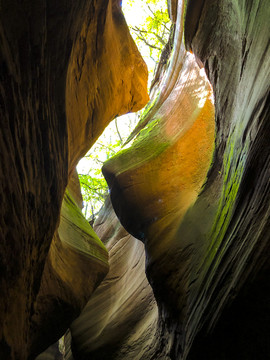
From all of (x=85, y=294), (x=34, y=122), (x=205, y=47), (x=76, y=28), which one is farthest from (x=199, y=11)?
(x=85, y=294)

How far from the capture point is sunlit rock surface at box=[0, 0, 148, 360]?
2961 millimetres

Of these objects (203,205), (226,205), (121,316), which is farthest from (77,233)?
(226,205)

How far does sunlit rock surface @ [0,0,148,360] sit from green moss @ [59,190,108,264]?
0.04m

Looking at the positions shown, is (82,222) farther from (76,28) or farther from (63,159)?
(76,28)

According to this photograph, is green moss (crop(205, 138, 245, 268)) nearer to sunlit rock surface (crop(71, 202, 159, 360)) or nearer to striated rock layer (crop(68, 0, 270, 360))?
striated rock layer (crop(68, 0, 270, 360))

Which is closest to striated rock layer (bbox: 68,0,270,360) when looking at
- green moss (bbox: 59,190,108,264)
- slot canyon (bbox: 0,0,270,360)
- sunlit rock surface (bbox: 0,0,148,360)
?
slot canyon (bbox: 0,0,270,360)

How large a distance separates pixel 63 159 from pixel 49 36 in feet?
4.73

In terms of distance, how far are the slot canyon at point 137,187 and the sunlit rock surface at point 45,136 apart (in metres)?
0.02

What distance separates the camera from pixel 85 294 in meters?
6.37

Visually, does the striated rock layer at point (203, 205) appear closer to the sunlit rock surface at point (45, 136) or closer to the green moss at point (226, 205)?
the green moss at point (226, 205)

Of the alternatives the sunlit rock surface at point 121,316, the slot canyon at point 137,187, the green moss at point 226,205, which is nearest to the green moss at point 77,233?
the slot canyon at point 137,187

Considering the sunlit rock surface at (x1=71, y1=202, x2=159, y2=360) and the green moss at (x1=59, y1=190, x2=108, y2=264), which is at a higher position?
the green moss at (x1=59, y1=190, x2=108, y2=264)

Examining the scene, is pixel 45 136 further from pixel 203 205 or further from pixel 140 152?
pixel 140 152

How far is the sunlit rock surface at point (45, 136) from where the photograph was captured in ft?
9.71
